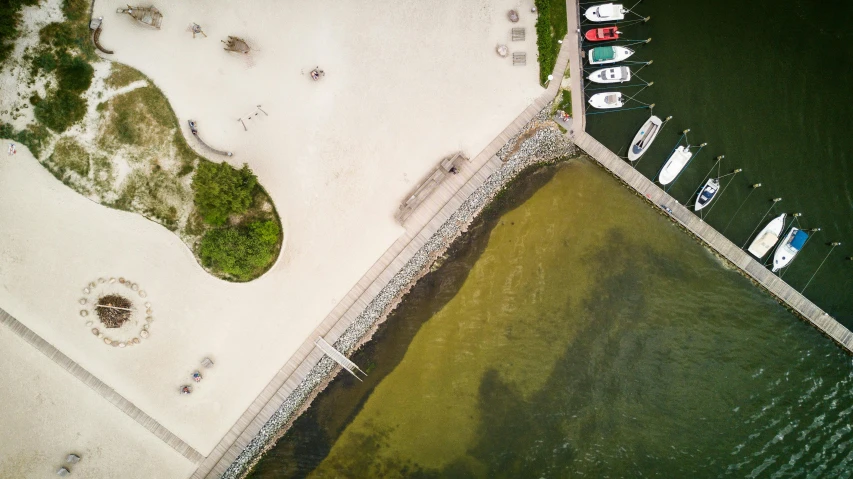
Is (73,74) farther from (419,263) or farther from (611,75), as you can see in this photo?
(611,75)

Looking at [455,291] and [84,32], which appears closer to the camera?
[84,32]

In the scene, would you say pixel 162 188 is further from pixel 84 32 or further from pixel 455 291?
pixel 455 291

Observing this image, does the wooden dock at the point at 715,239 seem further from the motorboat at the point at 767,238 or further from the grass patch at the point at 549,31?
the grass patch at the point at 549,31

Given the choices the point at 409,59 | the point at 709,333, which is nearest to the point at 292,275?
the point at 409,59

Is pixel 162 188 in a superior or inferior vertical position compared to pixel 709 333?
inferior

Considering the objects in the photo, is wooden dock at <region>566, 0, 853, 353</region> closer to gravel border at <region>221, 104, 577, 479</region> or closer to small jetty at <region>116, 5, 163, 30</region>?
gravel border at <region>221, 104, 577, 479</region>

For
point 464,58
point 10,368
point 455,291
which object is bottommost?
point 10,368
